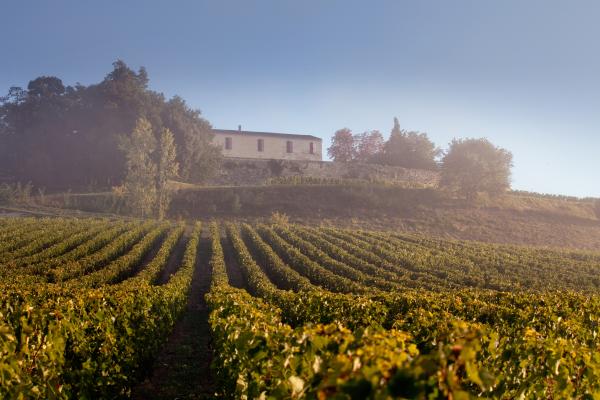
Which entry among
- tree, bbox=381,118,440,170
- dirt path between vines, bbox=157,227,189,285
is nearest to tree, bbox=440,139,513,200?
tree, bbox=381,118,440,170

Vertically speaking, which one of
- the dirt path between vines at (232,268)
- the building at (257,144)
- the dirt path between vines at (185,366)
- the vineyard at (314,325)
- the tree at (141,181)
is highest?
the building at (257,144)

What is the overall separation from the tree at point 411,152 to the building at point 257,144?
15.4 metres

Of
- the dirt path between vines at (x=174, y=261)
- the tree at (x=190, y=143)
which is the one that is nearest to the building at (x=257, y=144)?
the tree at (x=190, y=143)

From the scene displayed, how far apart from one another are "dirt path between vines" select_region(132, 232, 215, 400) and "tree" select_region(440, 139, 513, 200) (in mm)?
43621

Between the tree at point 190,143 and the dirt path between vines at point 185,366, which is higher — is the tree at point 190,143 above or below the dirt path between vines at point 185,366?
above

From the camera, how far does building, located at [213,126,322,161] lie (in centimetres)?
7512

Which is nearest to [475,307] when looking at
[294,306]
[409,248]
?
[294,306]

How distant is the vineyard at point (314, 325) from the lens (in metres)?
2.80

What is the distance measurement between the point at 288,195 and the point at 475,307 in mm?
44403

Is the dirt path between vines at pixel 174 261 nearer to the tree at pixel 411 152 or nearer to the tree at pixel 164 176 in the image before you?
the tree at pixel 164 176

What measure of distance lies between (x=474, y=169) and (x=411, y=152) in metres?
24.4

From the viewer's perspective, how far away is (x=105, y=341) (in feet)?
25.2

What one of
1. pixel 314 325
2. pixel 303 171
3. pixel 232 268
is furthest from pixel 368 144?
pixel 314 325

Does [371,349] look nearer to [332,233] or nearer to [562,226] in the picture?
[332,233]
